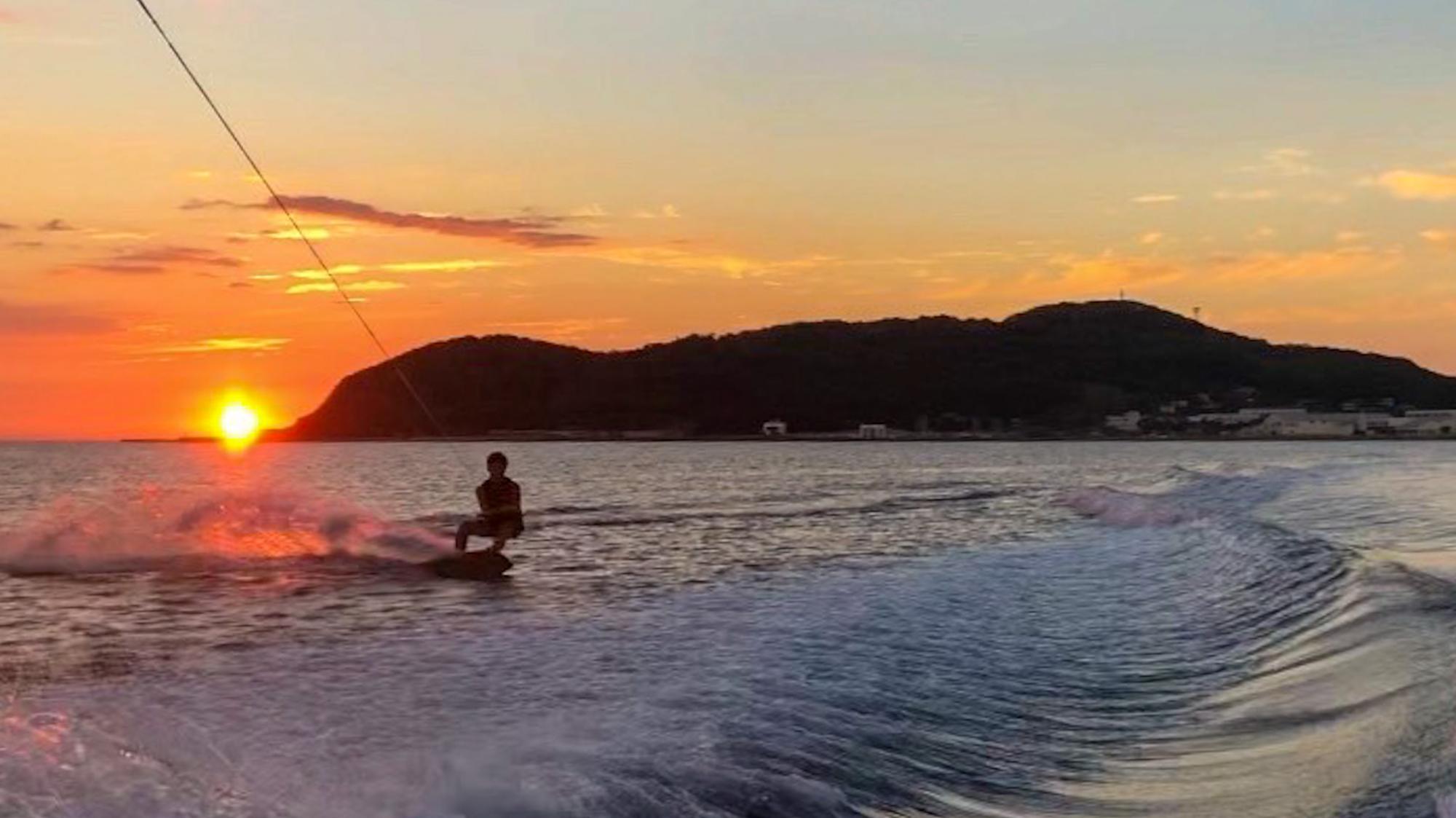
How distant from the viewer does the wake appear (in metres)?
25.8

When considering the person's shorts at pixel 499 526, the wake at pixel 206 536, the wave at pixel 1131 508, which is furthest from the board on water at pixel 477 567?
the wave at pixel 1131 508

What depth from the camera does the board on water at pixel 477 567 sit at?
2386cm

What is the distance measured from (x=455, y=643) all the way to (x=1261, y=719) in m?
8.23

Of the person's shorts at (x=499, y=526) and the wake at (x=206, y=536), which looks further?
the wake at (x=206, y=536)

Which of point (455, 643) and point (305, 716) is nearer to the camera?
point (305, 716)

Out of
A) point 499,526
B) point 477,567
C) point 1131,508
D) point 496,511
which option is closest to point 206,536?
point 496,511

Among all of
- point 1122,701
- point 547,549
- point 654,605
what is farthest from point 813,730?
point 547,549

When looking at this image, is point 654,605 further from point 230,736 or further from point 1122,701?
point 230,736

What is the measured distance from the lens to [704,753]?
9.88 meters

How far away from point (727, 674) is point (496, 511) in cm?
1248

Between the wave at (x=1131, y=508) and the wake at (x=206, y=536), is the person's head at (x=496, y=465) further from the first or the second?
the wave at (x=1131, y=508)

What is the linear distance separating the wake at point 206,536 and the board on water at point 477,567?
2.41 m

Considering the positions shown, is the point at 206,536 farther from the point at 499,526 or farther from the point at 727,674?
the point at 727,674

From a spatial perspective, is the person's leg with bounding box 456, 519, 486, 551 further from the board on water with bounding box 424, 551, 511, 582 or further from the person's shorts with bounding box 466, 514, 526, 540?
the board on water with bounding box 424, 551, 511, 582
